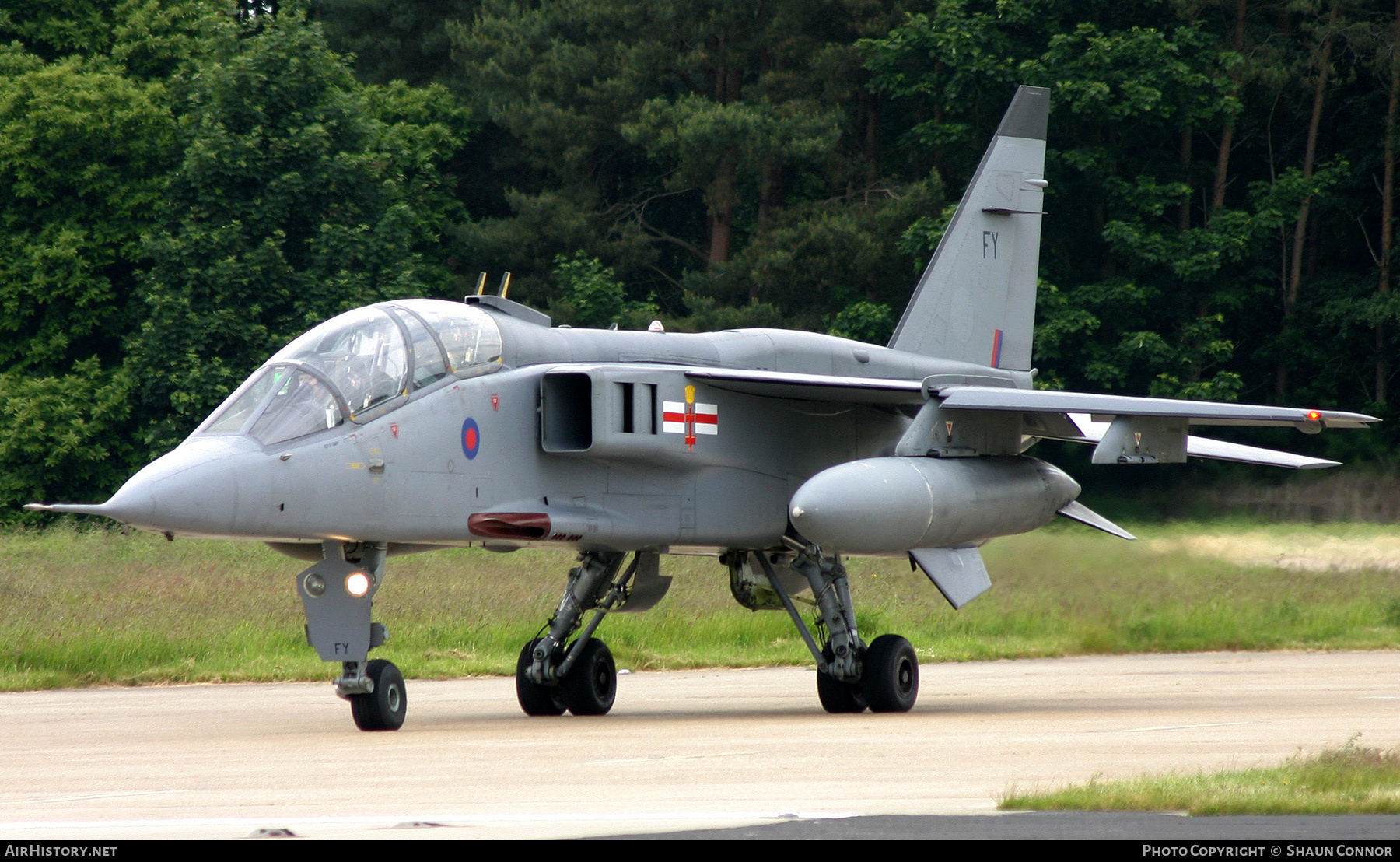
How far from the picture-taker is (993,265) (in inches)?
611

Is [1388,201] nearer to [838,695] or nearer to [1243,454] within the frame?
[1243,454]

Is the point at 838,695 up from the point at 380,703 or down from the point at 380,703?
down

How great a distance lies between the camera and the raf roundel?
435 inches

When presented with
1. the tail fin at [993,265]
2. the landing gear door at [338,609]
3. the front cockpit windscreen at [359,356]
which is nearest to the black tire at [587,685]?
the landing gear door at [338,609]

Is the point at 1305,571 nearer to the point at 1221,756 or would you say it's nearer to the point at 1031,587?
the point at 1031,587

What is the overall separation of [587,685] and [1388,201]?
29277mm

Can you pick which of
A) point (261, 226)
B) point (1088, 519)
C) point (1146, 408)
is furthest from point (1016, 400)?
point (261, 226)

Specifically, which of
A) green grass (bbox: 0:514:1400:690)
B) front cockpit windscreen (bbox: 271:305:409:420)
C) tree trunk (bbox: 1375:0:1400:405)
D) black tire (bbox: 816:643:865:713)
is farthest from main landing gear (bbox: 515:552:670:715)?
tree trunk (bbox: 1375:0:1400:405)

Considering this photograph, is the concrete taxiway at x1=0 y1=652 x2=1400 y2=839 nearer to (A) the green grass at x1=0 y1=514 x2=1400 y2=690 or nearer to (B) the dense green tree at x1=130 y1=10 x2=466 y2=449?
(A) the green grass at x1=0 y1=514 x2=1400 y2=690

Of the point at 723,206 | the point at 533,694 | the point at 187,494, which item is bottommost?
the point at 533,694

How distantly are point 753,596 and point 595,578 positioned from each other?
1.40 metres

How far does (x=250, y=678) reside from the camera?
16484mm

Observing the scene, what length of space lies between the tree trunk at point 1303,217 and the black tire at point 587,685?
93.0 feet
